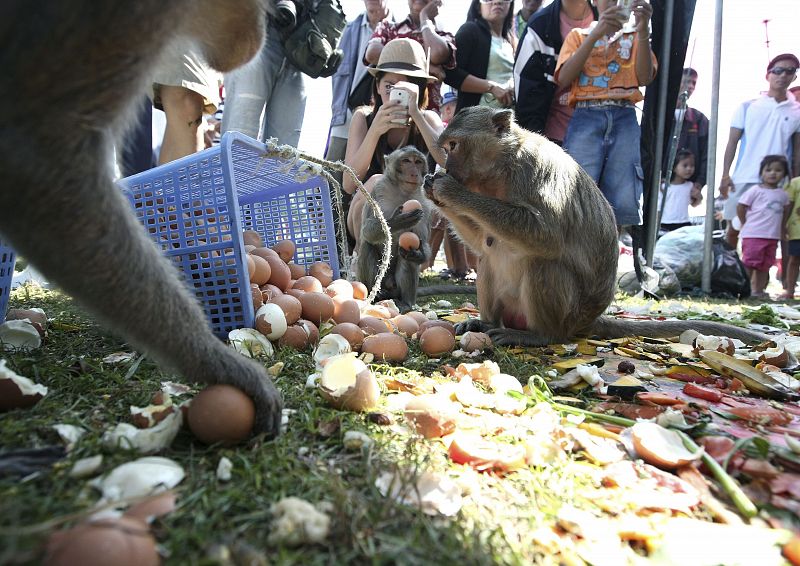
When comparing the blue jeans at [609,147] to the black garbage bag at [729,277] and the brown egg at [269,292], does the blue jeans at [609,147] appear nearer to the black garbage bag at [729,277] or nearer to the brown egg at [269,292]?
the black garbage bag at [729,277]

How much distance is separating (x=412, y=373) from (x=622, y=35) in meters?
4.23

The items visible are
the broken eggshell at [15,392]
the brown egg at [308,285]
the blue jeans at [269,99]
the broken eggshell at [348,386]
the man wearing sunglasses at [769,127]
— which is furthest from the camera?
the man wearing sunglasses at [769,127]

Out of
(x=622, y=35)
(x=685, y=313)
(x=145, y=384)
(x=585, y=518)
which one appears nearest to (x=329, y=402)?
(x=145, y=384)

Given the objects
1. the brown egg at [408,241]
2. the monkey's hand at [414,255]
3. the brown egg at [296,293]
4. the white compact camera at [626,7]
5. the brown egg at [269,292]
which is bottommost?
the brown egg at [296,293]

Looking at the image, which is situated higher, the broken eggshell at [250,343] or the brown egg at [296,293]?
the brown egg at [296,293]

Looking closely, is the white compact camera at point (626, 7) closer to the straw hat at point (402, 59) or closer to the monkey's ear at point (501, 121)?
the straw hat at point (402, 59)

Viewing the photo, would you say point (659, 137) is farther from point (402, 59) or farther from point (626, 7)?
point (402, 59)

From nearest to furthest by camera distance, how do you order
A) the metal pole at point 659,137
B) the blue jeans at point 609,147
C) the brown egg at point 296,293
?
the brown egg at point 296,293
the blue jeans at point 609,147
the metal pole at point 659,137

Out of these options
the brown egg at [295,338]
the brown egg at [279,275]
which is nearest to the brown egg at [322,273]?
the brown egg at [279,275]

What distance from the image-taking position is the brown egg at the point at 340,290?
10.3 feet

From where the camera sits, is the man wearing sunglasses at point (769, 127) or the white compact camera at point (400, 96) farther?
the man wearing sunglasses at point (769, 127)

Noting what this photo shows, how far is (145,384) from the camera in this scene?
1.93m

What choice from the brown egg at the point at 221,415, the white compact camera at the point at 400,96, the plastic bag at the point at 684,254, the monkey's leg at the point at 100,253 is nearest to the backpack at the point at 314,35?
the white compact camera at the point at 400,96

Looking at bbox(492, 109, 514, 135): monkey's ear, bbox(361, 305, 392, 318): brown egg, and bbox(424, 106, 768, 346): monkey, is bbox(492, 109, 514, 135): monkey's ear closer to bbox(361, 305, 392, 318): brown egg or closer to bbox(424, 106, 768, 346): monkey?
bbox(424, 106, 768, 346): monkey
